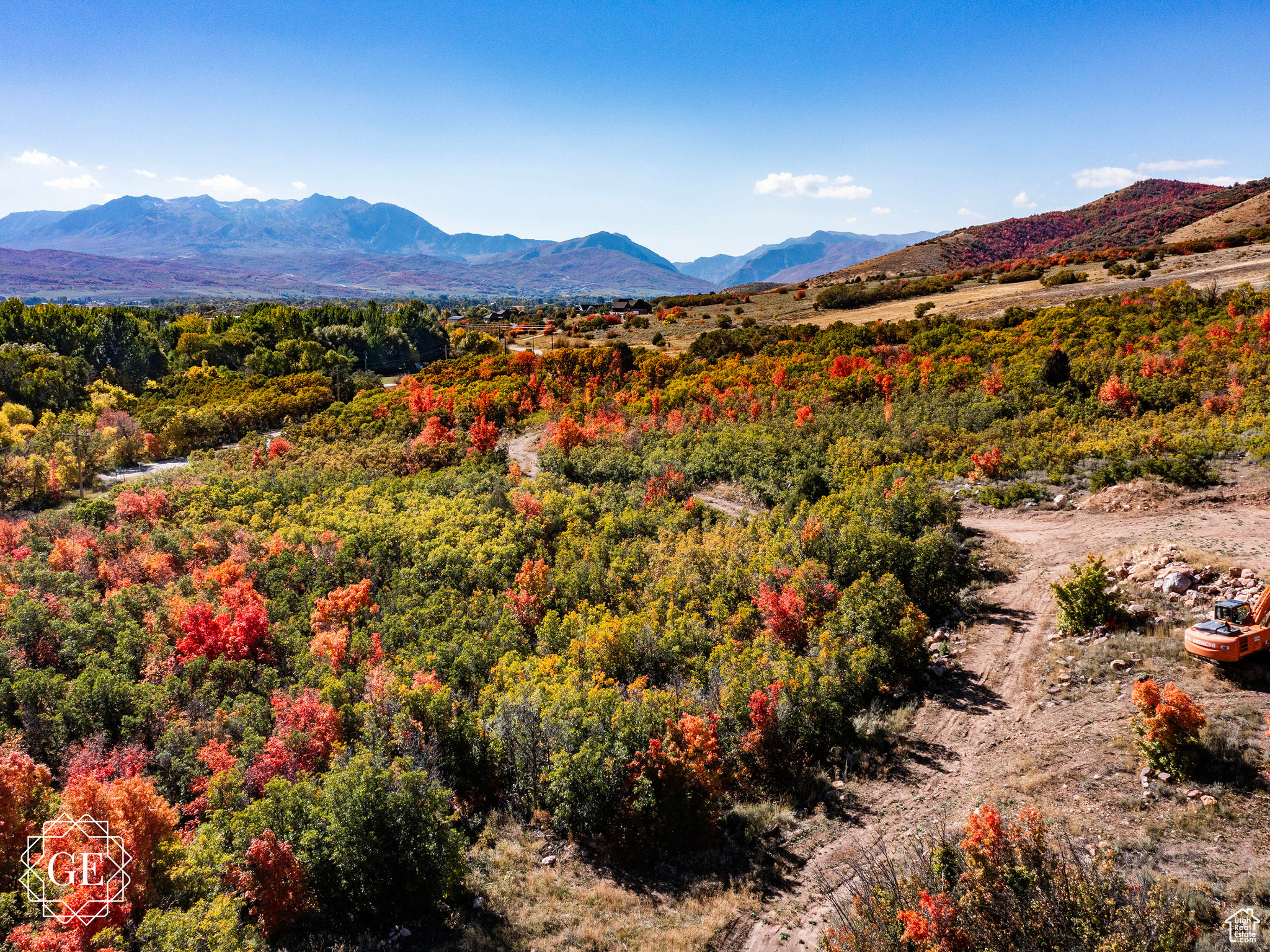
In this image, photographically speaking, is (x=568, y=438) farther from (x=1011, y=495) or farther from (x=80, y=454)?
(x=80, y=454)

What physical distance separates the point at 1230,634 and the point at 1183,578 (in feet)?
10.4

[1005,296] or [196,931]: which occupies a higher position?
[1005,296]

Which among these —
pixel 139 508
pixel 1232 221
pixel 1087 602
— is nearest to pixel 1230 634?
pixel 1087 602

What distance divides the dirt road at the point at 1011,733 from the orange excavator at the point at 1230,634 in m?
0.64

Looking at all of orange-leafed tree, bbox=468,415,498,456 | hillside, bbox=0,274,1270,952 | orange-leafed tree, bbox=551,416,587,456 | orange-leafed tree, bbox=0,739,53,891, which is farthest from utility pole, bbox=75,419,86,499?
orange-leafed tree, bbox=0,739,53,891

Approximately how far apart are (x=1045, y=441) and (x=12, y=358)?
6044cm

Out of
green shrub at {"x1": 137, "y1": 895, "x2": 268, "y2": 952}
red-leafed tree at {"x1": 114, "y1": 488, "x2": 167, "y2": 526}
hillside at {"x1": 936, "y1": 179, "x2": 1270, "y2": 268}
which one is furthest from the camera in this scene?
hillside at {"x1": 936, "y1": 179, "x2": 1270, "y2": 268}

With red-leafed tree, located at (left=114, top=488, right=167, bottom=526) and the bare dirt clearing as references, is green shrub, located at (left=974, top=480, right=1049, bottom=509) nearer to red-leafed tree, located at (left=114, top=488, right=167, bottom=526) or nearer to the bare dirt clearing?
the bare dirt clearing

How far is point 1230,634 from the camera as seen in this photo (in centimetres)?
999

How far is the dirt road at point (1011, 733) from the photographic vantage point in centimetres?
841

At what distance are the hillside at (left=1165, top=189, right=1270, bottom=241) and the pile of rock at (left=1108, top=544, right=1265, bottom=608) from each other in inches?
2455

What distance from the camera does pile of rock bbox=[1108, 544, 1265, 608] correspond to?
472 inches

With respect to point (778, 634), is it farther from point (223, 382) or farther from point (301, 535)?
point (223, 382)

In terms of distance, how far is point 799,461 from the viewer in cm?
2361
